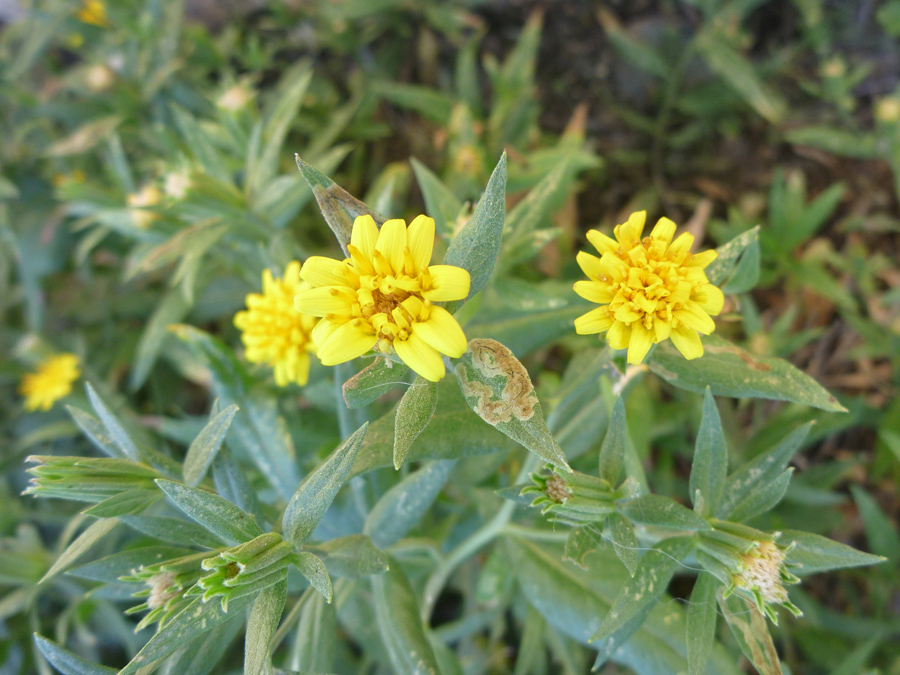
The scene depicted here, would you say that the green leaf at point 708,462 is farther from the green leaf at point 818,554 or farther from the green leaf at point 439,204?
the green leaf at point 439,204

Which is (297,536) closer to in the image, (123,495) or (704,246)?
(123,495)

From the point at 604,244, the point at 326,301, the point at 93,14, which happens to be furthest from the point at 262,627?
the point at 93,14

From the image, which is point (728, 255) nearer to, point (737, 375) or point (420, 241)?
point (737, 375)

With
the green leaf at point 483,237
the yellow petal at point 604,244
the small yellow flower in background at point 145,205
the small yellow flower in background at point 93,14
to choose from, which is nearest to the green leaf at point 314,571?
the green leaf at point 483,237

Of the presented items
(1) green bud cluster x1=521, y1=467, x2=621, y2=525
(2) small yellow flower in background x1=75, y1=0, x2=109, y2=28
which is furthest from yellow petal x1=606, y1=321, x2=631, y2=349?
(2) small yellow flower in background x1=75, y1=0, x2=109, y2=28

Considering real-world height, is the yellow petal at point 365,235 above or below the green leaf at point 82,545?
above
